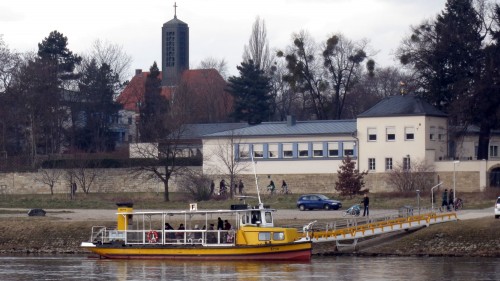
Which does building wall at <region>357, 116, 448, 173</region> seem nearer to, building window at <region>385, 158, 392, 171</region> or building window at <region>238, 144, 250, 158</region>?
building window at <region>385, 158, 392, 171</region>

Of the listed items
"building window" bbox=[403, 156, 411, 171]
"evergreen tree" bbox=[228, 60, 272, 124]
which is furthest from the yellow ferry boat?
"evergreen tree" bbox=[228, 60, 272, 124]

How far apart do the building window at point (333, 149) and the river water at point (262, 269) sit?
41.3 metres

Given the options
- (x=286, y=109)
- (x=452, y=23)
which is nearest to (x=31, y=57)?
(x=286, y=109)

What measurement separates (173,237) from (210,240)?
198 cm

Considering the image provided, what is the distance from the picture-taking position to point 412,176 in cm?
8731

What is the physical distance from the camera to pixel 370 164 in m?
94.9

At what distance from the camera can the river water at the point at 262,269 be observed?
46.0 meters

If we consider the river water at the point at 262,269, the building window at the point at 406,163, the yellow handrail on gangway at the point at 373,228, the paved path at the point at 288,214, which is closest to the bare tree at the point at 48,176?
the paved path at the point at 288,214

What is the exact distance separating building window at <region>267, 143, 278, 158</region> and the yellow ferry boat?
41.3m

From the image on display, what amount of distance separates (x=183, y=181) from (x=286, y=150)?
10.9 meters

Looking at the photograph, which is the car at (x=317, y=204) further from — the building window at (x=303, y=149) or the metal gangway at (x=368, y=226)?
the building window at (x=303, y=149)

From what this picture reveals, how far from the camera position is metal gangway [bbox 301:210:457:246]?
178 ft

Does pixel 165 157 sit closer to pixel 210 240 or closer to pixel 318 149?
pixel 318 149

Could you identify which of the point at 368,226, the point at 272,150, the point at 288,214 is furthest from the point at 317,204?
the point at 272,150
